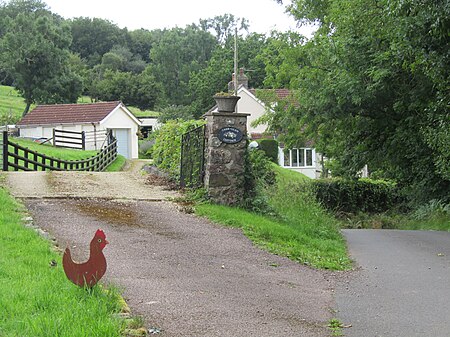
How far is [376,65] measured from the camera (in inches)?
784

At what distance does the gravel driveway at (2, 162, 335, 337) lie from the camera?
663 cm

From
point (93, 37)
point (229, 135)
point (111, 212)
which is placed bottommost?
point (111, 212)

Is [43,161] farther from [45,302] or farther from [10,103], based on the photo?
[10,103]

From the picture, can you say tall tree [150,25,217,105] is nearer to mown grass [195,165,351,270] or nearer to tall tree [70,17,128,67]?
tall tree [70,17,128,67]

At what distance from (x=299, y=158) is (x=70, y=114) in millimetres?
18856

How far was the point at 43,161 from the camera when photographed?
26.5m

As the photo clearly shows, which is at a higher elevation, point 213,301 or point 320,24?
point 320,24

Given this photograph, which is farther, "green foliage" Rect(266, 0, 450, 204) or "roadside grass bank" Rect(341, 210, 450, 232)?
"roadside grass bank" Rect(341, 210, 450, 232)

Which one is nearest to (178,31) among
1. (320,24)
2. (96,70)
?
(96,70)

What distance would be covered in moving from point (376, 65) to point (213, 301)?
46.2ft

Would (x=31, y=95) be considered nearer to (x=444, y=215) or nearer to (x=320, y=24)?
(x=320, y=24)

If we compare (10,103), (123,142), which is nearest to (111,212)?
(123,142)

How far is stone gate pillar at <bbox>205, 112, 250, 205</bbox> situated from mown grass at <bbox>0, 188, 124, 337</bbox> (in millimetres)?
6980

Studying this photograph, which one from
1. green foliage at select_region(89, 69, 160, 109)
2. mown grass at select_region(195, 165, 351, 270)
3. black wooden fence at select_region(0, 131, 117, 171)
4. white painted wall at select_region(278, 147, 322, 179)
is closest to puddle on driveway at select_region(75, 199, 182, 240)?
mown grass at select_region(195, 165, 351, 270)
